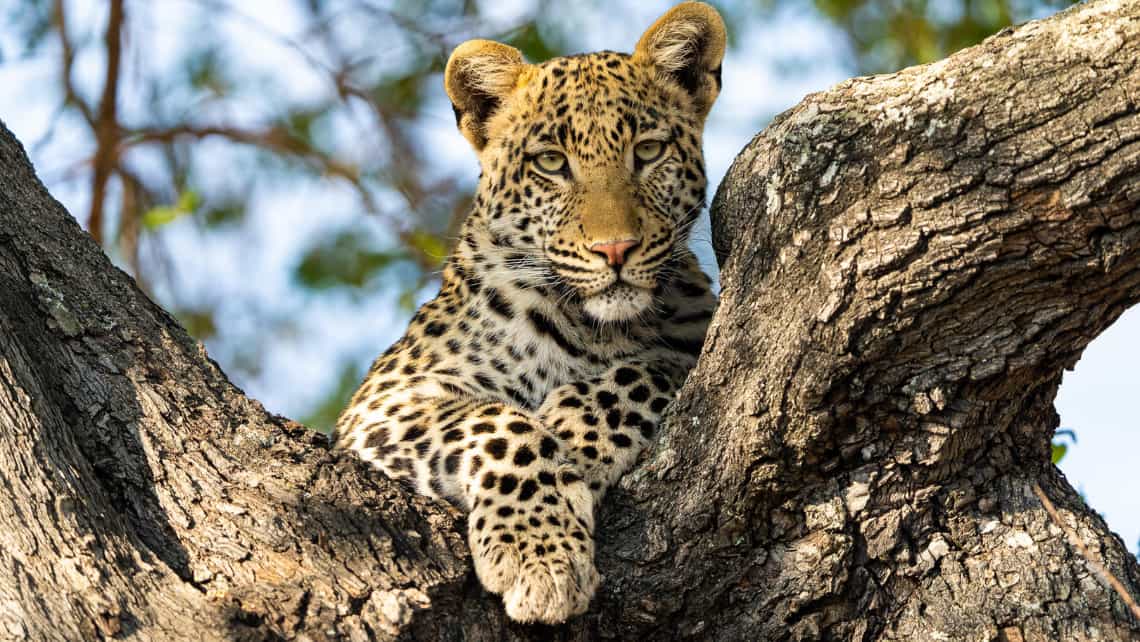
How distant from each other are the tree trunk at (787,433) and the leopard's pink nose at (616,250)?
93cm

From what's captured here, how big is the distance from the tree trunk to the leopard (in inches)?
15.5

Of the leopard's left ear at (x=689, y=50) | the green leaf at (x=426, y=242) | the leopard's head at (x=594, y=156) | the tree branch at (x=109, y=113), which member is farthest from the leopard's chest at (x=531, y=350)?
the tree branch at (x=109, y=113)

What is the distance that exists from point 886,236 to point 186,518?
8.22 ft

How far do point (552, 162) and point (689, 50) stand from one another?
2.99 feet

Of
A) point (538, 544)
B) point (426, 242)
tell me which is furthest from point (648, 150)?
point (426, 242)

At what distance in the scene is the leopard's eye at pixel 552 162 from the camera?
256 inches

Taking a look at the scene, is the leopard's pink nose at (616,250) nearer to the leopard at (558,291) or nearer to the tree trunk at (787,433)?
the leopard at (558,291)

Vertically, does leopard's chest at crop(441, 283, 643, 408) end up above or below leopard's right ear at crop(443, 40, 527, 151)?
below

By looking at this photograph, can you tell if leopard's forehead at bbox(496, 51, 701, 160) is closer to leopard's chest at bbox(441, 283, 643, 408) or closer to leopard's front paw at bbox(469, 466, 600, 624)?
leopard's chest at bbox(441, 283, 643, 408)

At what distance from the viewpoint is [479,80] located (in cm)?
697

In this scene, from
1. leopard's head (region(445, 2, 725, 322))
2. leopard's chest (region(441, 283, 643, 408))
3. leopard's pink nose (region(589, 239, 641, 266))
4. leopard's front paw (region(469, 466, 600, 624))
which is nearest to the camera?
leopard's front paw (region(469, 466, 600, 624))

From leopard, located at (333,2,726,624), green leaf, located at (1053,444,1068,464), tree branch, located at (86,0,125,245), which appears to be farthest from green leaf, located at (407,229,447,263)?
green leaf, located at (1053,444,1068,464)

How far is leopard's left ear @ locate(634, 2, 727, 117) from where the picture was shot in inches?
A: 261

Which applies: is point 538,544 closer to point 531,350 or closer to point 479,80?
point 531,350
